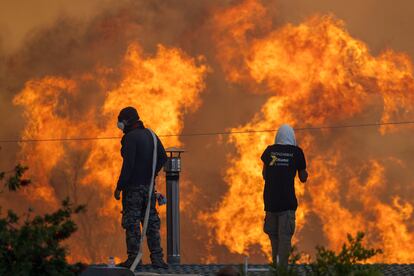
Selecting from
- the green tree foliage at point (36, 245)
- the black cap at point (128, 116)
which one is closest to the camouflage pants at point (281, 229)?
the black cap at point (128, 116)

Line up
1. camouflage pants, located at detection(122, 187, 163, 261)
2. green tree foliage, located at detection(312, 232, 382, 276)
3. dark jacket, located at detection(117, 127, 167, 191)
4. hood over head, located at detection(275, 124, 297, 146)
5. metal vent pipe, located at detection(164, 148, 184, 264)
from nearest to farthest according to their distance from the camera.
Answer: green tree foliage, located at detection(312, 232, 382, 276) → hood over head, located at detection(275, 124, 297, 146) → dark jacket, located at detection(117, 127, 167, 191) → camouflage pants, located at detection(122, 187, 163, 261) → metal vent pipe, located at detection(164, 148, 184, 264)

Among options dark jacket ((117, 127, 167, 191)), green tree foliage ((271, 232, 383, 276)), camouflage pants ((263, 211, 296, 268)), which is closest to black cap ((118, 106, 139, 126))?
dark jacket ((117, 127, 167, 191))

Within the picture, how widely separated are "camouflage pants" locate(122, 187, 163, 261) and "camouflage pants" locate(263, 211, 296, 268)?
1.58 meters

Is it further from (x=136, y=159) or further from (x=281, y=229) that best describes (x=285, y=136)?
(x=136, y=159)

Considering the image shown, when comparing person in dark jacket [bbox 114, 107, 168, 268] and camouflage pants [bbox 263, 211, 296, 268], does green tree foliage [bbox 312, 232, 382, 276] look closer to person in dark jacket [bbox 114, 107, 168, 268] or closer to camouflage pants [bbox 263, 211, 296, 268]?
camouflage pants [bbox 263, 211, 296, 268]

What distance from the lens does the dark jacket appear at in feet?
46.3

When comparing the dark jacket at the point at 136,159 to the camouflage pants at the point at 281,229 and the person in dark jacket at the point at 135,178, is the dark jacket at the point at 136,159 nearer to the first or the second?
the person in dark jacket at the point at 135,178

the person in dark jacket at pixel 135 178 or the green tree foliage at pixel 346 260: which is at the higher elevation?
the person in dark jacket at pixel 135 178

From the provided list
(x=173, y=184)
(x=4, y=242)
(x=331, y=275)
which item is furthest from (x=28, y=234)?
(x=173, y=184)

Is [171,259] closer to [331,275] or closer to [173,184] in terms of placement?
[173,184]

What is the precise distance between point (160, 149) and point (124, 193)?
71cm

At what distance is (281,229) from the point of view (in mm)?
13406

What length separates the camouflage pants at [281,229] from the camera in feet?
44.0

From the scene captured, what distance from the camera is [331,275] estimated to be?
9.23m
